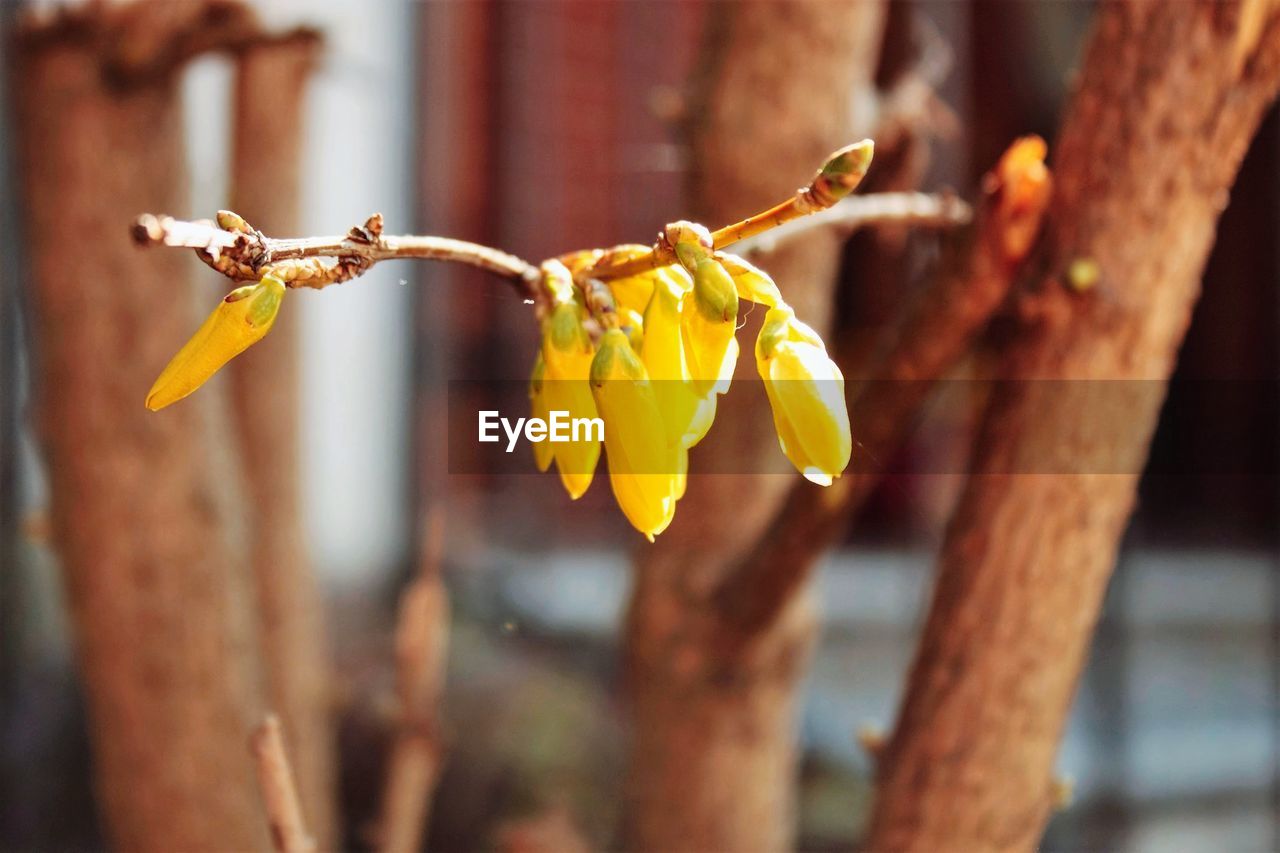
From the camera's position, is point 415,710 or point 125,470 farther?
point 125,470

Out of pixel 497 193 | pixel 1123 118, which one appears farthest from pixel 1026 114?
pixel 1123 118

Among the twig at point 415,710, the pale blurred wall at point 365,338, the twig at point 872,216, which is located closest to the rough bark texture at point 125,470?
the twig at point 415,710

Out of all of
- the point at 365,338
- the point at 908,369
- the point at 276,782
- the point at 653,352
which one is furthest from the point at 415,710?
the point at 365,338

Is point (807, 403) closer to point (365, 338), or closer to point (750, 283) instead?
point (750, 283)

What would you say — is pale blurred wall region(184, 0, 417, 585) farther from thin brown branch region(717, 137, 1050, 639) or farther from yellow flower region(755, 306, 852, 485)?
yellow flower region(755, 306, 852, 485)

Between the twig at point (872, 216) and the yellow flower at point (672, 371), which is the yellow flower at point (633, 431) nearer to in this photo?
the yellow flower at point (672, 371)

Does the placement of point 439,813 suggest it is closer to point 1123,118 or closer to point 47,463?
point 47,463
